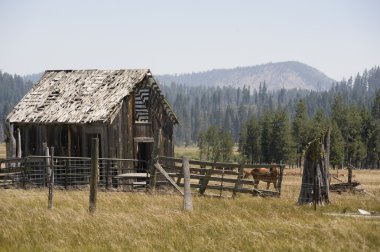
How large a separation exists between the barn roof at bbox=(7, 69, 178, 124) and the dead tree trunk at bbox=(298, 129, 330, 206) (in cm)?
1140

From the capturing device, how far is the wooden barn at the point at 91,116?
25.6 meters

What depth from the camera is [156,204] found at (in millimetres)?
14883

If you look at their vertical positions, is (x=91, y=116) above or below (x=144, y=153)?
above

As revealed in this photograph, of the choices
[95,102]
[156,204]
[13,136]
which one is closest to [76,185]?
[95,102]

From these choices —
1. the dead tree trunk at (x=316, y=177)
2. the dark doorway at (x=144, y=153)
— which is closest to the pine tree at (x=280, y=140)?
the dark doorway at (x=144, y=153)

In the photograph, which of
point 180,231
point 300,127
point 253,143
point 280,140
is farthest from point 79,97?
point 253,143

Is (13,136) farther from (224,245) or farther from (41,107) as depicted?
(224,245)

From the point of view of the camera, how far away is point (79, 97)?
1070 inches

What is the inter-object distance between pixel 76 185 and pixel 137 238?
549 inches

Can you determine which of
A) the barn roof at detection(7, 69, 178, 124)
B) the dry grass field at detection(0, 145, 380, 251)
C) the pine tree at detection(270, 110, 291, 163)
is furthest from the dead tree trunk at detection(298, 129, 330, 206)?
the pine tree at detection(270, 110, 291, 163)

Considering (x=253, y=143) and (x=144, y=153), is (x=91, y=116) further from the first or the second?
(x=253, y=143)

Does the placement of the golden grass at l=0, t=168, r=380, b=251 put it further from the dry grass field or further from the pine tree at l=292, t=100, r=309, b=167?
the pine tree at l=292, t=100, r=309, b=167

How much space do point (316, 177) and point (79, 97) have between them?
15040 millimetres

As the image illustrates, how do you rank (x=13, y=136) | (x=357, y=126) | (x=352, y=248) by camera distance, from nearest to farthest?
(x=352, y=248) → (x=13, y=136) → (x=357, y=126)
